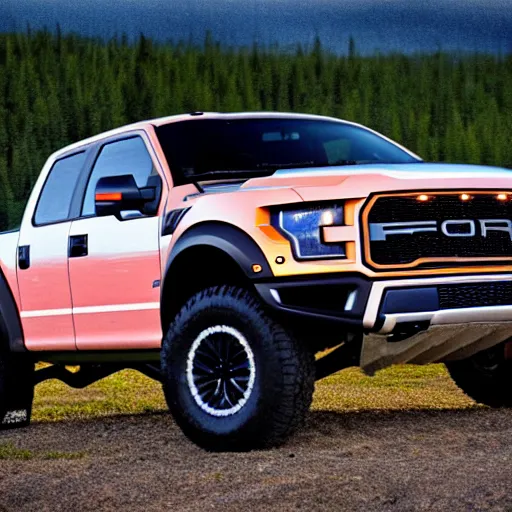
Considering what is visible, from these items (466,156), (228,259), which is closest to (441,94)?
(466,156)

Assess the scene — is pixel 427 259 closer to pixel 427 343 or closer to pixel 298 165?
pixel 427 343

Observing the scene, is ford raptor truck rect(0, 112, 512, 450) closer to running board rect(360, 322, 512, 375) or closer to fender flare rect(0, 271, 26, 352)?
running board rect(360, 322, 512, 375)

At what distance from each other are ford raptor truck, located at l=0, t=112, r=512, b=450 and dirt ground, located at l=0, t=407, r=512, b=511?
1.17 feet

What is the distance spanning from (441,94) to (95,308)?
20.7 metres

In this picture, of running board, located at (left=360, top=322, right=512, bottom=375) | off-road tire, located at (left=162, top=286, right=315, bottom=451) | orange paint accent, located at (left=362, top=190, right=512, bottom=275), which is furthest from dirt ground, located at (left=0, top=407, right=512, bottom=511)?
orange paint accent, located at (left=362, top=190, right=512, bottom=275)

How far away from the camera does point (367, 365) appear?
269 inches

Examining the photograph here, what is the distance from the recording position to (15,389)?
30.6 ft

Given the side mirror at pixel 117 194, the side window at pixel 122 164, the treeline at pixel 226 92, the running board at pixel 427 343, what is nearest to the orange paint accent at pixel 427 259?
the running board at pixel 427 343

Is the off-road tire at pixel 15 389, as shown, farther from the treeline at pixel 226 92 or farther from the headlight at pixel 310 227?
the treeline at pixel 226 92

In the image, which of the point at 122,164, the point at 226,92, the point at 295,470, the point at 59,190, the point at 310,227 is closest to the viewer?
the point at 295,470

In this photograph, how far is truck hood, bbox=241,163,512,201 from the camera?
6.60 m

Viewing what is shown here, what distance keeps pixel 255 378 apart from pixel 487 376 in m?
2.41

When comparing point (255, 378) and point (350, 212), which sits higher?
point (350, 212)

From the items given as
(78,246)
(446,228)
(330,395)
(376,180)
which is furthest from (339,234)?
(330,395)
